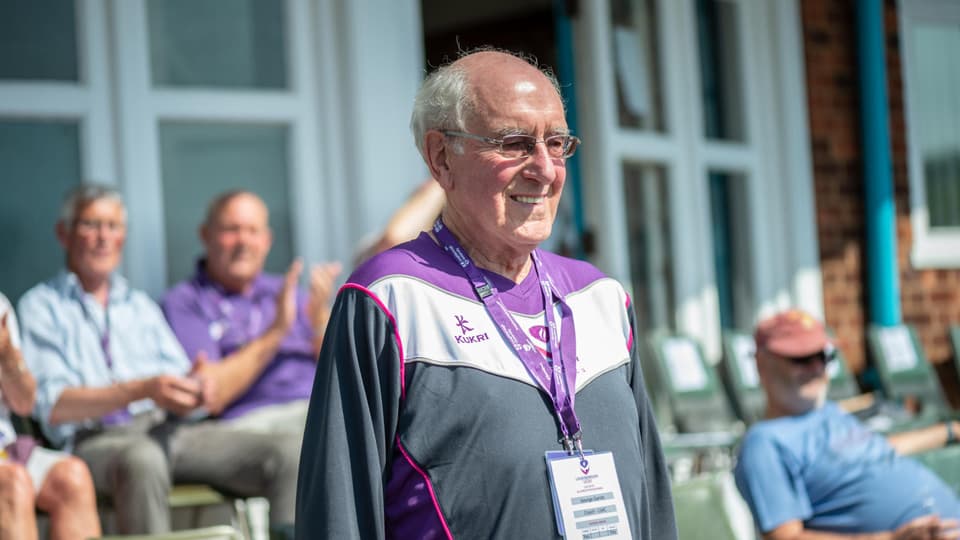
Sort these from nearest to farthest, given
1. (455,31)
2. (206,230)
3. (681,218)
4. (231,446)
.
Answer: (231,446) → (206,230) → (681,218) → (455,31)

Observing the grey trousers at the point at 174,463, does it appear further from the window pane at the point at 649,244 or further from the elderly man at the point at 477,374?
the window pane at the point at 649,244

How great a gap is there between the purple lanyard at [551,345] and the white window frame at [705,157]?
12.2 ft

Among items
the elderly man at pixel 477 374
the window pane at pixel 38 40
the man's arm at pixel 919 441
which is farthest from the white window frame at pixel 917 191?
the elderly man at pixel 477 374

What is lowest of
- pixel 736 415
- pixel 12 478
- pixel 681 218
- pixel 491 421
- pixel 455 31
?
pixel 736 415

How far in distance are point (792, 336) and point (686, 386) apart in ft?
7.80

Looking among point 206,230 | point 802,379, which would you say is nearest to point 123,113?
point 206,230

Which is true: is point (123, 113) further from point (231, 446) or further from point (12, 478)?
point (12, 478)

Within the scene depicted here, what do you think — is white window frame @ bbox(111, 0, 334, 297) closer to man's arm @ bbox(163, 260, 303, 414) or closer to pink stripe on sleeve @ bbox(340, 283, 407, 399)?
man's arm @ bbox(163, 260, 303, 414)

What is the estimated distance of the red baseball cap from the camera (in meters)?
3.13

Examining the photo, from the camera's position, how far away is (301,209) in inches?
188

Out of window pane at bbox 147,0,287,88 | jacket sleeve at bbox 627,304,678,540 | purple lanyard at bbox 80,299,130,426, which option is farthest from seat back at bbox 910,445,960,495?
window pane at bbox 147,0,287,88

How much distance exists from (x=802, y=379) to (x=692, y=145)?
3.28 m

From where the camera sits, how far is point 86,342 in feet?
12.1

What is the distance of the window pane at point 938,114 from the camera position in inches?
289
